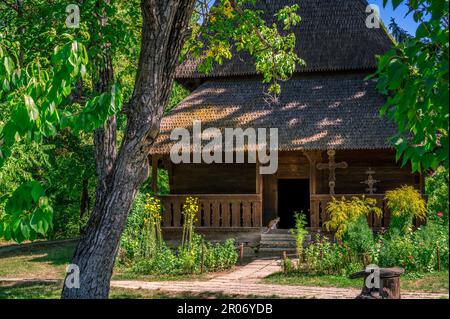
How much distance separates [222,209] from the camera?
58.9 feet

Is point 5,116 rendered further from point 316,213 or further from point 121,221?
point 316,213

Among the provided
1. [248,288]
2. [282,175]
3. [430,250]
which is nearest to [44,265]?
[248,288]

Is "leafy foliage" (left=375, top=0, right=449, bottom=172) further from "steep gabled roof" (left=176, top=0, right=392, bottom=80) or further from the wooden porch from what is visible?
"steep gabled roof" (left=176, top=0, right=392, bottom=80)

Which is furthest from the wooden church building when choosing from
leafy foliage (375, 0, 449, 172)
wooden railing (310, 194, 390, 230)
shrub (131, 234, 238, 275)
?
leafy foliage (375, 0, 449, 172)

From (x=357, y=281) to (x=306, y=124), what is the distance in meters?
6.84

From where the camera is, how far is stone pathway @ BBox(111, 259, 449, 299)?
10445mm

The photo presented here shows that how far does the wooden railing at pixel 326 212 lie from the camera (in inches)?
666

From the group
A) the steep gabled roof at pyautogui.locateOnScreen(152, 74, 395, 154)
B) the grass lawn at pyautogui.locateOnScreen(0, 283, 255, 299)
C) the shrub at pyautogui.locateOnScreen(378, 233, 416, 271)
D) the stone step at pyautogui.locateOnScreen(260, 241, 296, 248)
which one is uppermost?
the steep gabled roof at pyautogui.locateOnScreen(152, 74, 395, 154)

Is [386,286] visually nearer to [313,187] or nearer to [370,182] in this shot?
[313,187]

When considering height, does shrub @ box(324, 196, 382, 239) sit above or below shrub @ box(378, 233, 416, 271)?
above

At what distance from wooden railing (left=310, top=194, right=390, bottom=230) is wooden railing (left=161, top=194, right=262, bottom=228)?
1539 mm

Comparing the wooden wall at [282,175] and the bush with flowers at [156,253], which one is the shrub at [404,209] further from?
the wooden wall at [282,175]

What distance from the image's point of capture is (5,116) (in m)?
14.2

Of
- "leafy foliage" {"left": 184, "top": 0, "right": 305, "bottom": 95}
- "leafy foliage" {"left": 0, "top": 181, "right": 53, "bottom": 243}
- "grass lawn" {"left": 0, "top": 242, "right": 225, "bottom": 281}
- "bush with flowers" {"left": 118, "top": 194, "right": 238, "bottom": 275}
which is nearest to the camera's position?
"leafy foliage" {"left": 0, "top": 181, "right": 53, "bottom": 243}
